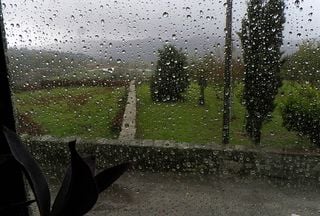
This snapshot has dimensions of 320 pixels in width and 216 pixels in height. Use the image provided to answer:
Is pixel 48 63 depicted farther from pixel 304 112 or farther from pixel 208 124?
pixel 304 112

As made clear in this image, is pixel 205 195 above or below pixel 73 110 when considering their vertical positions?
below

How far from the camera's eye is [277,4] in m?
0.85

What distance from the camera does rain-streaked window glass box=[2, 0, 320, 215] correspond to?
755 millimetres

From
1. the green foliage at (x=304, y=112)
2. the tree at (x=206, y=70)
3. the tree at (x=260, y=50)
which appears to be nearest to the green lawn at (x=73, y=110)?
the tree at (x=206, y=70)

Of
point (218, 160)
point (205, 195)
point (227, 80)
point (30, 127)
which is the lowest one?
point (205, 195)

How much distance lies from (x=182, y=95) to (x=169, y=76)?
0.09 meters

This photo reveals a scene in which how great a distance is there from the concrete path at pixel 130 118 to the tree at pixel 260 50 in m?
0.31

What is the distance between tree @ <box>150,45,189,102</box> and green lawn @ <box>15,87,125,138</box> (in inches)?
3.4

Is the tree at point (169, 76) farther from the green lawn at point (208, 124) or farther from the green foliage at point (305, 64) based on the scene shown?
the green foliage at point (305, 64)

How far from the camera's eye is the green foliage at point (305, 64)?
2.70 ft

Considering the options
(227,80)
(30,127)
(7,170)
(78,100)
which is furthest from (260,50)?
(7,170)

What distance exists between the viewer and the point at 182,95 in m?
0.85

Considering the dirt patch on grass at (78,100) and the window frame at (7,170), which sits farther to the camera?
the dirt patch on grass at (78,100)

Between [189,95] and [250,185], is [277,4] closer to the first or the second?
[189,95]
